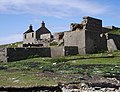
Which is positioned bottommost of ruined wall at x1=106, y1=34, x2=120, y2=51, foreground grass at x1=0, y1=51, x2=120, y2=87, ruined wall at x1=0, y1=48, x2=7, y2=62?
foreground grass at x1=0, y1=51, x2=120, y2=87

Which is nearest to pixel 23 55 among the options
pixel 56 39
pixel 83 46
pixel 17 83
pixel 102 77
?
pixel 83 46

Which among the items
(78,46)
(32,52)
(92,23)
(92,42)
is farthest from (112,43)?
(32,52)

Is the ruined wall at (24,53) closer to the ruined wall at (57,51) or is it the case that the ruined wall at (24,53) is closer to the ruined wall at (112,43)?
the ruined wall at (57,51)

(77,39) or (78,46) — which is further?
(77,39)

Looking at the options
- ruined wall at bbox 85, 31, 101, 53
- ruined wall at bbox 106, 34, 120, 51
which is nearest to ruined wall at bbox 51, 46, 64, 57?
ruined wall at bbox 85, 31, 101, 53

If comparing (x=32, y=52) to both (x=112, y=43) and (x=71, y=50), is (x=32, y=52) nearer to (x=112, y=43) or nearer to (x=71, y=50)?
(x=71, y=50)

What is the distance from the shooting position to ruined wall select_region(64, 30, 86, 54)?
3933 cm

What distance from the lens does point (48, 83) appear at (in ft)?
57.3

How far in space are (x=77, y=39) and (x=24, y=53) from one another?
666cm

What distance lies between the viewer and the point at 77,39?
4044cm

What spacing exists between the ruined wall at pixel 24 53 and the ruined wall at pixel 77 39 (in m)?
3.48

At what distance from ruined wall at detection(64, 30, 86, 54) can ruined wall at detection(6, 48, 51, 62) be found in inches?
137

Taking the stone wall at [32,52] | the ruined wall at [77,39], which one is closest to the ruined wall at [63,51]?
the stone wall at [32,52]

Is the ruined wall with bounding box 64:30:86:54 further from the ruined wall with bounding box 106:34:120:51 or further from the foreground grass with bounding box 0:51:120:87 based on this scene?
the foreground grass with bounding box 0:51:120:87
